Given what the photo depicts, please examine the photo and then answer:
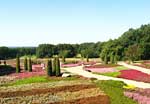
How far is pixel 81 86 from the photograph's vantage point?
30000mm

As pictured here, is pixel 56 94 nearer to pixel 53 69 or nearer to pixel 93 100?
pixel 93 100

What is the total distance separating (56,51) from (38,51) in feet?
26.7

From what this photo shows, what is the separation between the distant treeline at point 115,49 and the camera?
86512 millimetres

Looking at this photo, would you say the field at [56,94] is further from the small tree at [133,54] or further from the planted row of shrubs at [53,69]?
the small tree at [133,54]

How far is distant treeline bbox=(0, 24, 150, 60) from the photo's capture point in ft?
284

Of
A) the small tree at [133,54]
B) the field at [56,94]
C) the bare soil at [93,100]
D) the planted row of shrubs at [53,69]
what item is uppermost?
the small tree at [133,54]

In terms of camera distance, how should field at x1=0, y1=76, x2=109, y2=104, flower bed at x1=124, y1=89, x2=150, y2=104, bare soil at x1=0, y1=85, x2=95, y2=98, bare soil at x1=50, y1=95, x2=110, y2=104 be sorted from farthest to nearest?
bare soil at x1=0, y1=85, x2=95, y2=98 < field at x1=0, y1=76, x2=109, y2=104 < flower bed at x1=124, y1=89, x2=150, y2=104 < bare soil at x1=50, y1=95, x2=110, y2=104

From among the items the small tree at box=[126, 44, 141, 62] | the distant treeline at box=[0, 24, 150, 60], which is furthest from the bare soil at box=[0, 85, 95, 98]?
the small tree at box=[126, 44, 141, 62]

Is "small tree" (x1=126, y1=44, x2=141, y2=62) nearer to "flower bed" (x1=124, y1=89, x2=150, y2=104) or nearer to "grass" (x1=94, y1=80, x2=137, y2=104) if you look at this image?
"grass" (x1=94, y1=80, x2=137, y2=104)

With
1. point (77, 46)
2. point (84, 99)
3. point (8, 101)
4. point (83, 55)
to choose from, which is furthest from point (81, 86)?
point (77, 46)

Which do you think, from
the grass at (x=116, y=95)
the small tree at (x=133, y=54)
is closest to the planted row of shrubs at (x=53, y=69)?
the grass at (x=116, y=95)

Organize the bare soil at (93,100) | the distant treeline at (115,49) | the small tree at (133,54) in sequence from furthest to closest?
1. the distant treeline at (115,49)
2. the small tree at (133,54)
3. the bare soil at (93,100)

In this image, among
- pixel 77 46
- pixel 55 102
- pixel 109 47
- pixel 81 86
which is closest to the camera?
pixel 55 102

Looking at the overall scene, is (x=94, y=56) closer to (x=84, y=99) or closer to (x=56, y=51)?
(x=56, y=51)
